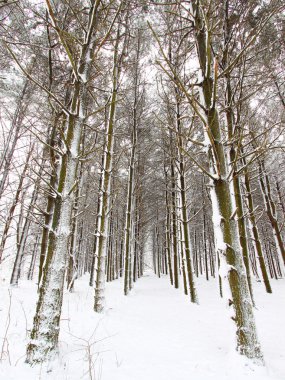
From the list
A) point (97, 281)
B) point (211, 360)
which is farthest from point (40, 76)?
point (211, 360)

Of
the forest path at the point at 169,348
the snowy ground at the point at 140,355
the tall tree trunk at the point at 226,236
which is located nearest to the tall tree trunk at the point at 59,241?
the snowy ground at the point at 140,355

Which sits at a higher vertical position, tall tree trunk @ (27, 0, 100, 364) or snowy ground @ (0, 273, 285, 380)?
tall tree trunk @ (27, 0, 100, 364)

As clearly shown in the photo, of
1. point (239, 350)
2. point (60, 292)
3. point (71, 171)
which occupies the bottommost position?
point (239, 350)

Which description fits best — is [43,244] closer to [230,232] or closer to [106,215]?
[106,215]

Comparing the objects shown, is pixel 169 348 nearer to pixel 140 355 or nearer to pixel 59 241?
pixel 140 355

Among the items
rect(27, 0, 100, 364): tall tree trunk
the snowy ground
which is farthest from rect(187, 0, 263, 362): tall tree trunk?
rect(27, 0, 100, 364): tall tree trunk

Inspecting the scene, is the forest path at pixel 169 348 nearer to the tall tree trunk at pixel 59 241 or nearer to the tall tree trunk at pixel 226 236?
the tall tree trunk at pixel 226 236

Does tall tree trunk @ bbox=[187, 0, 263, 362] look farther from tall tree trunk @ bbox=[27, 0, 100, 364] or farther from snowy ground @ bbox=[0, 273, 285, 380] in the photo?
tall tree trunk @ bbox=[27, 0, 100, 364]

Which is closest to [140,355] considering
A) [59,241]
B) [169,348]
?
[169,348]

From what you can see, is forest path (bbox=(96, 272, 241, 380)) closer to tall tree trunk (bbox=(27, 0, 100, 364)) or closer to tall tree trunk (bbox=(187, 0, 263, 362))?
tall tree trunk (bbox=(187, 0, 263, 362))

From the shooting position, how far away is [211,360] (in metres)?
2.05

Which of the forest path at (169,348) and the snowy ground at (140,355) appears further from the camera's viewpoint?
the forest path at (169,348)

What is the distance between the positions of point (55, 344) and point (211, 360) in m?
1.50

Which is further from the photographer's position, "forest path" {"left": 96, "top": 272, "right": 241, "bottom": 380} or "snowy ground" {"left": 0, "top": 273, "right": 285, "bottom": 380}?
"forest path" {"left": 96, "top": 272, "right": 241, "bottom": 380}
